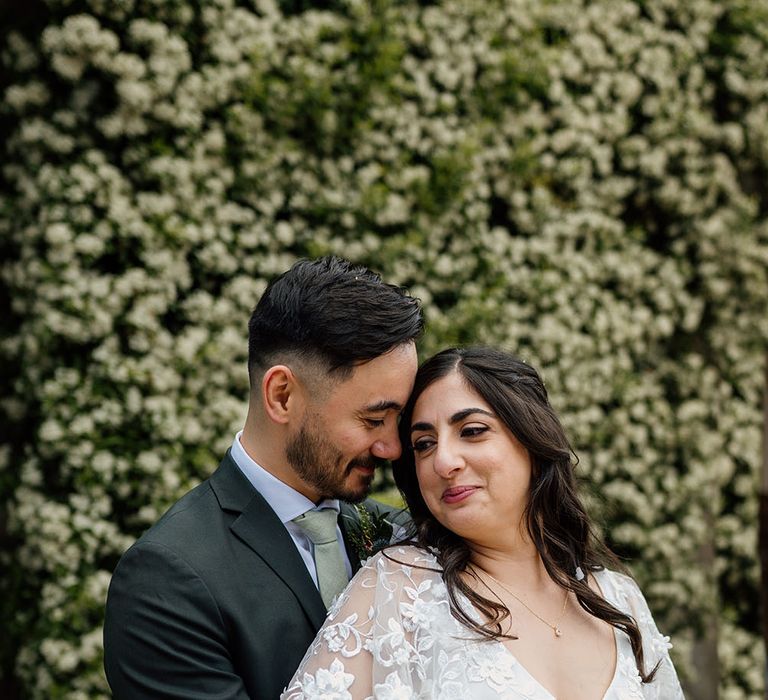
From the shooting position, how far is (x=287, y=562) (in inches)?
88.7

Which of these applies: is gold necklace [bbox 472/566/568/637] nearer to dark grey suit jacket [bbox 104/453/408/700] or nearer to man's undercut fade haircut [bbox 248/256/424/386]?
dark grey suit jacket [bbox 104/453/408/700]

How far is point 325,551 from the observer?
93.9 inches

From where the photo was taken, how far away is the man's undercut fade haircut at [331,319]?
2.31 meters

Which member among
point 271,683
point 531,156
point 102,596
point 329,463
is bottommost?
point 102,596

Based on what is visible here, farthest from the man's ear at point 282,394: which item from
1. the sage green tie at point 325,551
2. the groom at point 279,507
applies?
the sage green tie at point 325,551

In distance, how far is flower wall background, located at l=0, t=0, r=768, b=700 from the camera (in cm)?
380

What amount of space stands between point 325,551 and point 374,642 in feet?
1.26

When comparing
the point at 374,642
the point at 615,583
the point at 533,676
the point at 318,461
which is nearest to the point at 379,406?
the point at 318,461

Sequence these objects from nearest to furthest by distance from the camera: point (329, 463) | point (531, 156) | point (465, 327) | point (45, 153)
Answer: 1. point (329, 463)
2. point (45, 153)
3. point (465, 327)
4. point (531, 156)

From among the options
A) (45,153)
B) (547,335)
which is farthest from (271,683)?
(547,335)

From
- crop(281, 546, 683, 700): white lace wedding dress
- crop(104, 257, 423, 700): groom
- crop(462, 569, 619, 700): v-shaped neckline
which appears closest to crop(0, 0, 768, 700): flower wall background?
crop(462, 569, 619, 700): v-shaped neckline

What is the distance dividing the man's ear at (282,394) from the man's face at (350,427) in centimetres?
4

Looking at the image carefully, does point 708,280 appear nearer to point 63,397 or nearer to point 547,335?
point 547,335

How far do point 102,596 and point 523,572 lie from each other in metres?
2.00
